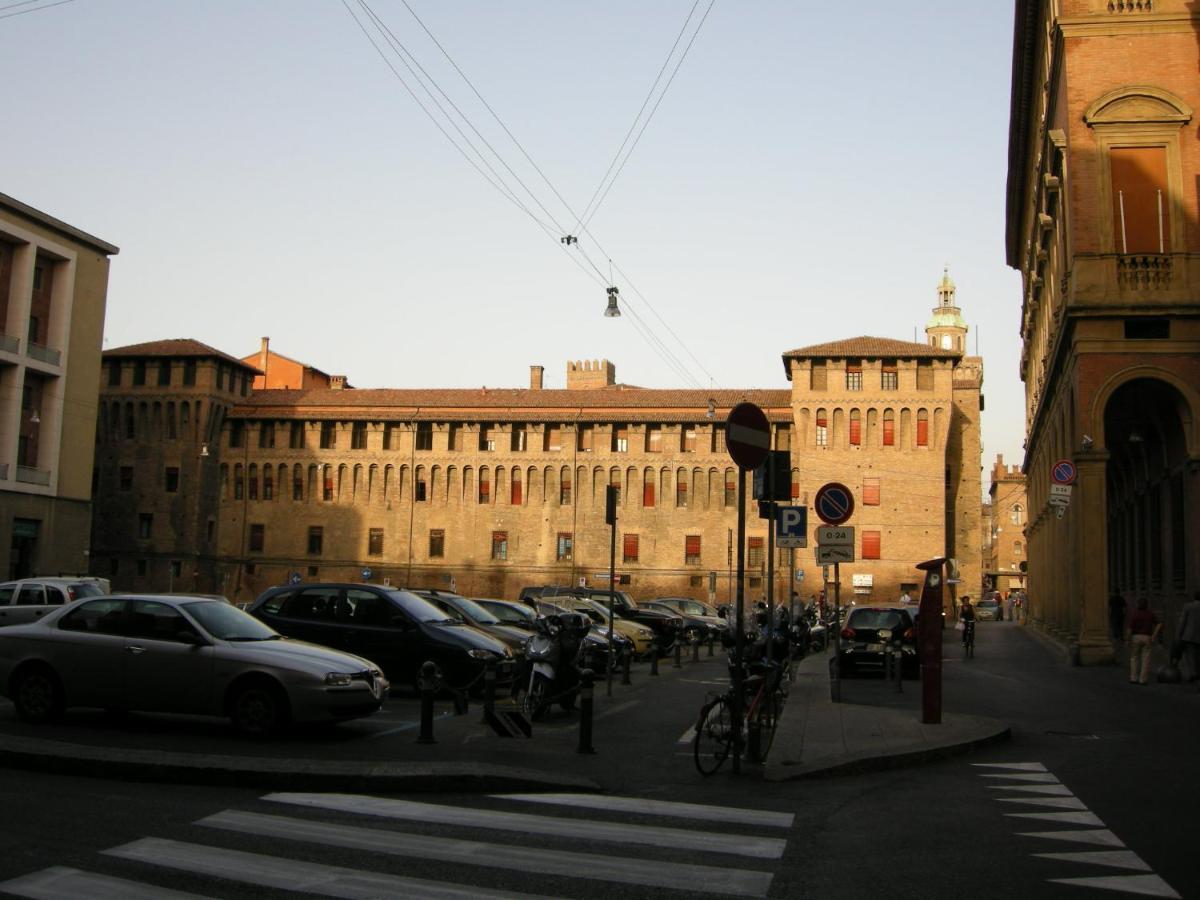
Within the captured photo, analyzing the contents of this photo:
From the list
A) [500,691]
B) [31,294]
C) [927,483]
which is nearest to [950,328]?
[927,483]

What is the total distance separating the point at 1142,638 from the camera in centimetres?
2083

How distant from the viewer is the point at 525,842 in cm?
738

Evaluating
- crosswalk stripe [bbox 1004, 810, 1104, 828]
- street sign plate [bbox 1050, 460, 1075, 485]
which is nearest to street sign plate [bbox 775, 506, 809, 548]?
crosswalk stripe [bbox 1004, 810, 1104, 828]

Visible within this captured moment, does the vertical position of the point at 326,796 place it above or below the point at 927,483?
below

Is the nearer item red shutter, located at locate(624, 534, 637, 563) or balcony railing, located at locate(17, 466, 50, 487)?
balcony railing, located at locate(17, 466, 50, 487)

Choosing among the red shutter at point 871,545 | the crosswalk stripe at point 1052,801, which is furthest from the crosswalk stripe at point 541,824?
the red shutter at point 871,545

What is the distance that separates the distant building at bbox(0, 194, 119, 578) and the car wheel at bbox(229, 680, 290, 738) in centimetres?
4517

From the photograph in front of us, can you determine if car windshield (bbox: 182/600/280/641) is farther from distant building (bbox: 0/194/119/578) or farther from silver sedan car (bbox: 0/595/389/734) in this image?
distant building (bbox: 0/194/119/578)

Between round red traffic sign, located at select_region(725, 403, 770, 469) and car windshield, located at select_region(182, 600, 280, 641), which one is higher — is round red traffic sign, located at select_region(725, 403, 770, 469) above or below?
above

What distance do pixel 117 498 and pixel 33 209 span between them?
96.5 feet

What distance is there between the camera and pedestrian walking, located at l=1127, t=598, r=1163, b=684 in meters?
20.7

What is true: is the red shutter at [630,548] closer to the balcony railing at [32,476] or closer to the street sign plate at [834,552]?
the balcony railing at [32,476]

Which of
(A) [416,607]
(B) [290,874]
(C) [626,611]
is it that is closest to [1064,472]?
(C) [626,611]

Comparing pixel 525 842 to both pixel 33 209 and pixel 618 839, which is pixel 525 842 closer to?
pixel 618 839
